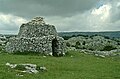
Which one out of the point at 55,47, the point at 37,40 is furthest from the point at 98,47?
the point at 37,40

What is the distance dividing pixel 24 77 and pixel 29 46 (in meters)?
25.7

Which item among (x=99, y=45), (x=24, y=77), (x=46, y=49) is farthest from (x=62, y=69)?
(x=99, y=45)

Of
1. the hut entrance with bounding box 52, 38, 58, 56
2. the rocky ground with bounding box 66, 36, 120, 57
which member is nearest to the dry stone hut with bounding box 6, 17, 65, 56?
the hut entrance with bounding box 52, 38, 58, 56

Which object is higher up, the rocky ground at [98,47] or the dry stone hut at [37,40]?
the dry stone hut at [37,40]

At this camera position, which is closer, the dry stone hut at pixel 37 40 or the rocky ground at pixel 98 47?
the dry stone hut at pixel 37 40

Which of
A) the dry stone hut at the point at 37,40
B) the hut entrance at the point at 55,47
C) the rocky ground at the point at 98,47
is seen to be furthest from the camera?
the rocky ground at the point at 98,47

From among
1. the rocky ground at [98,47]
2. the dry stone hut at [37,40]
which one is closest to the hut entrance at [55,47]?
the dry stone hut at [37,40]

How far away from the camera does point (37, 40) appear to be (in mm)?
50094

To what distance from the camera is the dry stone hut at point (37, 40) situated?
162ft

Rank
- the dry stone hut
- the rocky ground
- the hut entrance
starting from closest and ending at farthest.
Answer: the dry stone hut < the hut entrance < the rocky ground

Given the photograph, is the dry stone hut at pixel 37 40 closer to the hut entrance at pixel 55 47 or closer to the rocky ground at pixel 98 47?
the hut entrance at pixel 55 47

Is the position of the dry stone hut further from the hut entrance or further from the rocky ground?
the rocky ground

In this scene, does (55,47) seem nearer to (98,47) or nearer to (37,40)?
(37,40)

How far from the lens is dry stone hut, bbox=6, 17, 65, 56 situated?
49438 mm
